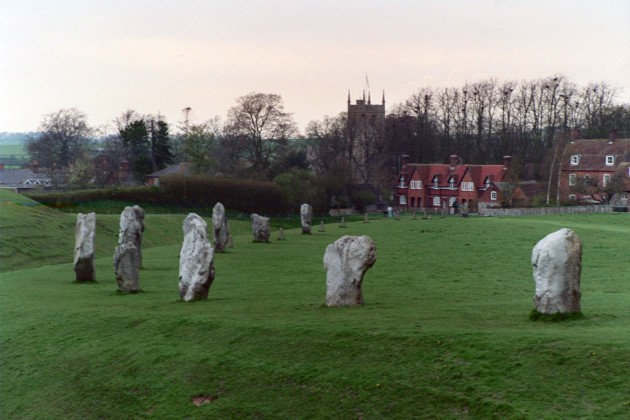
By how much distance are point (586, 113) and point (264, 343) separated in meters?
126

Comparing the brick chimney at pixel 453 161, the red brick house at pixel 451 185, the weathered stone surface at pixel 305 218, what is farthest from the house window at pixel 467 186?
the weathered stone surface at pixel 305 218

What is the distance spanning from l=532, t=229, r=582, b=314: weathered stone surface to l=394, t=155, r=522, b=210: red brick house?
91137 mm

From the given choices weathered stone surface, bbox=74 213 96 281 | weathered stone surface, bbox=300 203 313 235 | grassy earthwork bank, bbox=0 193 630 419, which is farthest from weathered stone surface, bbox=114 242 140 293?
weathered stone surface, bbox=300 203 313 235

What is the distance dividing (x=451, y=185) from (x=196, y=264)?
99.6 metres

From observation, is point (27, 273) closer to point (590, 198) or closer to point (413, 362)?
point (413, 362)

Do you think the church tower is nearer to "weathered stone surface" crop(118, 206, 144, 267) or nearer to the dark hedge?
the dark hedge

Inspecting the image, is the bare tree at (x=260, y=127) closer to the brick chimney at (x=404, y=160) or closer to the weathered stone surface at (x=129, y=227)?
the brick chimney at (x=404, y=160)

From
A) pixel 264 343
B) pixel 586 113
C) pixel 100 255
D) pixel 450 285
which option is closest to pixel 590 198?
pixel 586 113

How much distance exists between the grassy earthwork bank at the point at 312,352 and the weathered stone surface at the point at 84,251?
1073 mm

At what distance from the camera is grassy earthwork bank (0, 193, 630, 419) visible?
690 inches

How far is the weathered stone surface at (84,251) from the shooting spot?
36.3 m

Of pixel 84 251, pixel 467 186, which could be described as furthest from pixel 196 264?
pixel 467 186

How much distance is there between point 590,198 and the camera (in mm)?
107500

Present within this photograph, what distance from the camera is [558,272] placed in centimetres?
2083
